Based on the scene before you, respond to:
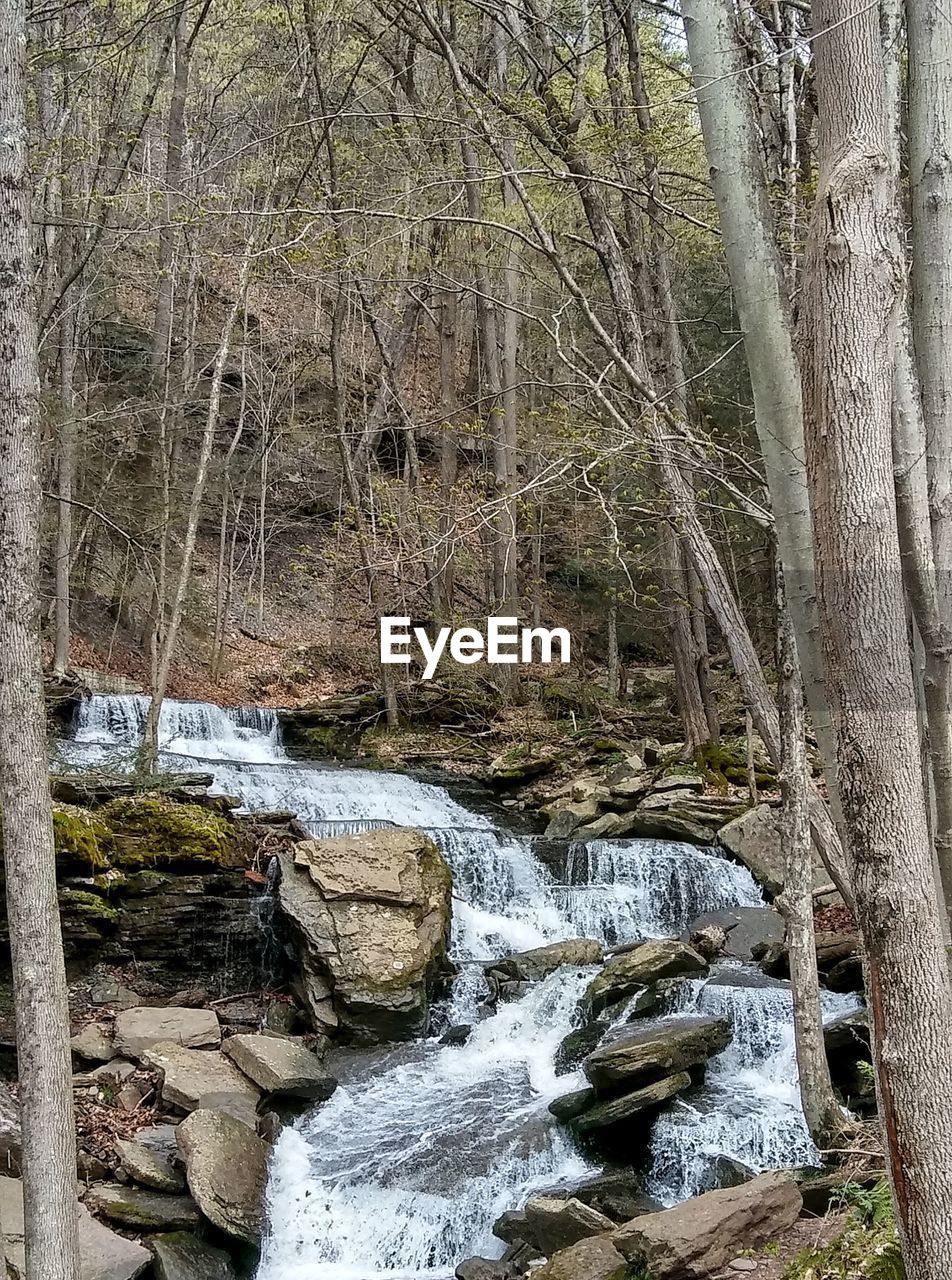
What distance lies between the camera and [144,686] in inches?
587

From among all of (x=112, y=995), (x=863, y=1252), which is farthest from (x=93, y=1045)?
(x=863, y=1252)

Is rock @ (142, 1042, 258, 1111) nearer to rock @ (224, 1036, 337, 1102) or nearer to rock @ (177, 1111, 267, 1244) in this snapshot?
rock @ (224, 1036, 337, 1102)

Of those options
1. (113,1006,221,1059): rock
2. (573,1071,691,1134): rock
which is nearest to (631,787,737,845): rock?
(573,1071,691,1134): rock

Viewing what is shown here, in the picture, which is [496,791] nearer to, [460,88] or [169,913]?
[169,913]

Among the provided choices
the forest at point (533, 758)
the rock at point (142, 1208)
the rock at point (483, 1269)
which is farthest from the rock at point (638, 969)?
the rock at point (142, 1208)

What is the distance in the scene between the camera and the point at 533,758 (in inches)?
539

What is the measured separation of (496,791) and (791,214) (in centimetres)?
958

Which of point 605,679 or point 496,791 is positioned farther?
point 605,679

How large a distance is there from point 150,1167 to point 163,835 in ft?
10.5

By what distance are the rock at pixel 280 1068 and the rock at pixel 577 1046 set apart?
62.8 inches

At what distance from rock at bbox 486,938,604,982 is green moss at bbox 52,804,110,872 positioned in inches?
130

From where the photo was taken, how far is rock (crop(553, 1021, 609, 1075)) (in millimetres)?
7023

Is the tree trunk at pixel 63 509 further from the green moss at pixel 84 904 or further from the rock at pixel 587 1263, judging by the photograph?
the rock at pixel 587 1263

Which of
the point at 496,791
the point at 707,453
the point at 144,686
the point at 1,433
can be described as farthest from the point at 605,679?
the point at 1,433
